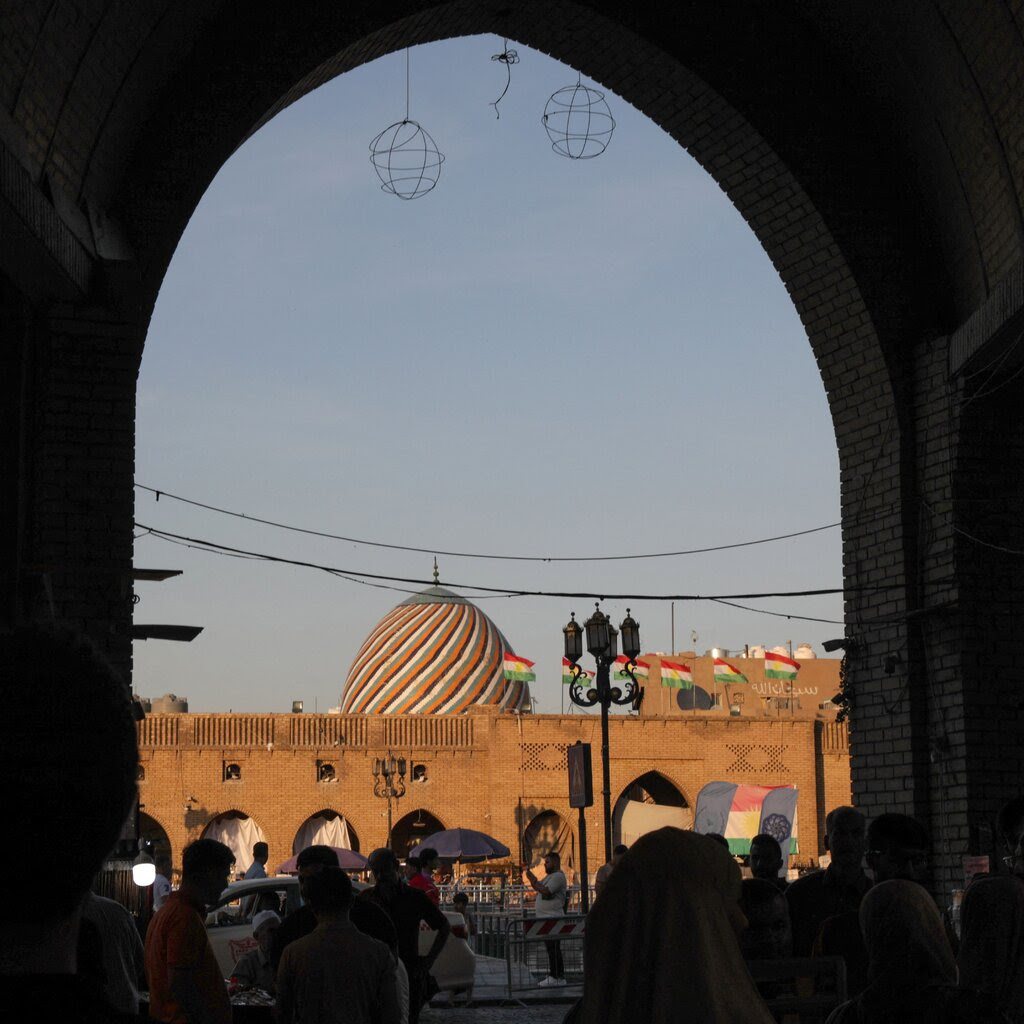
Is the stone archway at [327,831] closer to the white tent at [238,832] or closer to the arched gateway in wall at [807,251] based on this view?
the white tent at [238,832]

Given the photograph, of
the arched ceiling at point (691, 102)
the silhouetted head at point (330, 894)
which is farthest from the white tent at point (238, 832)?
the silhouetted head at point (330, 894)

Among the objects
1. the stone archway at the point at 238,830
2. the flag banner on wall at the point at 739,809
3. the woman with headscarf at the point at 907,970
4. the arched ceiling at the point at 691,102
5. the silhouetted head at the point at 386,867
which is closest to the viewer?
the woman with headscarf at the point at 907,970

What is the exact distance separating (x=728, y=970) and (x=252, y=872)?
45.2 ft

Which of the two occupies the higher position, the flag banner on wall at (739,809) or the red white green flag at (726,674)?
the red white green flag at (726,674)

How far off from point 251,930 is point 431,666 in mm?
46618

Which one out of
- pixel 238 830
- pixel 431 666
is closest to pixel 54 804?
pixel 238 830

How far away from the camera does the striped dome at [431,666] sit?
58469 mm

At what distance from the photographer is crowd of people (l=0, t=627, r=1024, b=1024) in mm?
1438

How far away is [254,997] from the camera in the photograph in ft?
21.2

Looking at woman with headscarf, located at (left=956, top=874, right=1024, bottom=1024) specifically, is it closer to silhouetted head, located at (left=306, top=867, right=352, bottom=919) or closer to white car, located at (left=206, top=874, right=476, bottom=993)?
silhouetted head, located at (left=306, top=867, right=352, bottom=919)

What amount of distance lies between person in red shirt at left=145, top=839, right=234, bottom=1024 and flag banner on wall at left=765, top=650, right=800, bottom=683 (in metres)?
48.0

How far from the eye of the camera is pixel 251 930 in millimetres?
12602

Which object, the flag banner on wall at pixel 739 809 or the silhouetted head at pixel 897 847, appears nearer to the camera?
the silhouetted head at pixel 897 847

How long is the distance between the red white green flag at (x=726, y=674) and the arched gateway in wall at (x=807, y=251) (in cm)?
4176
